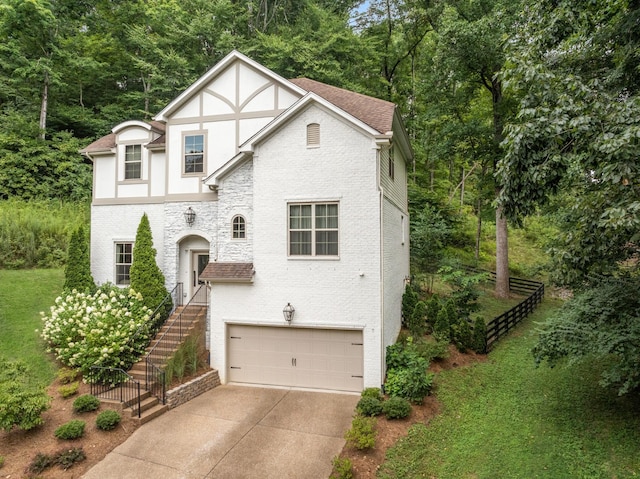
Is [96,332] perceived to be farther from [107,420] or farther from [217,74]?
[217,74]

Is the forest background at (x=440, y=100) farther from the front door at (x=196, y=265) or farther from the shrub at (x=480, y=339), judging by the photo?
the front door at (x=196, y=265)

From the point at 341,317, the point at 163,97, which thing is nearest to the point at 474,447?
the point at 341,317

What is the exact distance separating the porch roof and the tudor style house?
4 centimetres

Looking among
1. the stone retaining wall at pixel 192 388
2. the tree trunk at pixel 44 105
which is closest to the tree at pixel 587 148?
the stone retaining wall at pixel 192 388

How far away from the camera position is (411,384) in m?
9.30

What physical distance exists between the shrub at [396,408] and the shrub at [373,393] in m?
0.57

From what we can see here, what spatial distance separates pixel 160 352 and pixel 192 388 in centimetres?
Result: 166

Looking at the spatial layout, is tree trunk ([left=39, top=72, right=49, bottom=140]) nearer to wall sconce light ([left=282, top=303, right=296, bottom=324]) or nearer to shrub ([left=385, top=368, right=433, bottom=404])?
wall sconce light ([left=282, top=303, right=296, bottom=324])

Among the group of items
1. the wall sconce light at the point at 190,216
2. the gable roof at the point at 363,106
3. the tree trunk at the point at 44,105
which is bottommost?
the wall sconce light at the point at 190,216

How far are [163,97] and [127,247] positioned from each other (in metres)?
15.9

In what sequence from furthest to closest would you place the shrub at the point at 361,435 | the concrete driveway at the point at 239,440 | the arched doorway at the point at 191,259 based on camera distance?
the arched doorway at the point at 191,259 → the shrub at the point at 361,435 → the concrete driveway at the point at 239,440

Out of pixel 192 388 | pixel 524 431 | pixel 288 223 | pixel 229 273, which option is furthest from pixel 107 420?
pixel 524 431

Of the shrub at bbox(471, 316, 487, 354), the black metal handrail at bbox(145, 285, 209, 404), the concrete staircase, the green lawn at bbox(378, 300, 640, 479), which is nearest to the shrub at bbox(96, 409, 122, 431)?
the concrete staircase

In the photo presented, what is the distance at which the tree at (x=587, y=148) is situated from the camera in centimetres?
570
